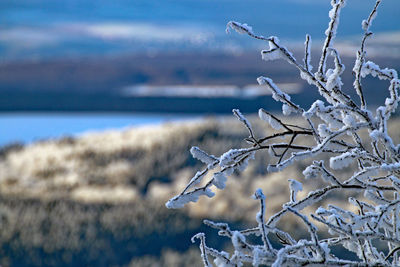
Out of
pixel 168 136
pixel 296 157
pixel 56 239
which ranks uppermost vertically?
pixel 296 157

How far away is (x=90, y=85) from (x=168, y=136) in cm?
279

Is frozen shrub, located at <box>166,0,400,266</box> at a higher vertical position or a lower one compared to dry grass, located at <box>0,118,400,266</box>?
higher

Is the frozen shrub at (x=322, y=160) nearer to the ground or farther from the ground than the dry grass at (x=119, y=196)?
farther from the ground

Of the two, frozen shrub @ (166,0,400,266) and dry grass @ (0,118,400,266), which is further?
dry grass @ (0,118,400,266)

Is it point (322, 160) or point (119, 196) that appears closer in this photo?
point (322, 160)

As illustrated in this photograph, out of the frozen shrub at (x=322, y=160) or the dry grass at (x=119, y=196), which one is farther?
the dry grass at (x=119, y=196)

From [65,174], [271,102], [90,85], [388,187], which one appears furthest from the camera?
[90,85]

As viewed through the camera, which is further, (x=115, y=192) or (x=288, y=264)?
(x=115, y=192)

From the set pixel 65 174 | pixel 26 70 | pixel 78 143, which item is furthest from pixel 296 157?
pixel 26 70

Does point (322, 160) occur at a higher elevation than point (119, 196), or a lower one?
higher

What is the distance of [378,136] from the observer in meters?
0.67

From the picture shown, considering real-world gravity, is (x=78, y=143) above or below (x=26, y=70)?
below

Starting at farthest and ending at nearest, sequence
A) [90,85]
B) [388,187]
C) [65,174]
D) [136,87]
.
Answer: [90,85]
[136,87]
[65,174]
[388,187]

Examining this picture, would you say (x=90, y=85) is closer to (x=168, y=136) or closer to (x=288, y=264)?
(x=168, y=136)
